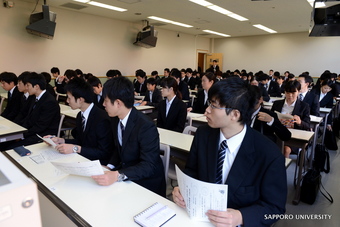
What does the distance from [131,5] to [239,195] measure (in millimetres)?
6570

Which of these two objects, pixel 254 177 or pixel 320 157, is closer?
pixel 254 177

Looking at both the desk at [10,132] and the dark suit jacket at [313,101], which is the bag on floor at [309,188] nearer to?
the dark suit jacket at [313,101]

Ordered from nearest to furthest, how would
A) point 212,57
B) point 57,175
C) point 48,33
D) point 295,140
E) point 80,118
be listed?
point 57,175
point 80,118
point 295,140
point 48,33
point 212,57

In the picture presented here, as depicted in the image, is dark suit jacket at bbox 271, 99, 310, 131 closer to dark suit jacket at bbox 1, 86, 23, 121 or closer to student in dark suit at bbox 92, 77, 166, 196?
student in dark suit at bbox 92, 77, 166, 196

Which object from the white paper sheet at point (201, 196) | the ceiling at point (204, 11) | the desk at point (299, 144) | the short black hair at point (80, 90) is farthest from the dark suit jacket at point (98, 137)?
the ceiling at point (204, 11)

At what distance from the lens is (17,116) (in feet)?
11.7

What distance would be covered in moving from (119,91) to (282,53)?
12.7 metres

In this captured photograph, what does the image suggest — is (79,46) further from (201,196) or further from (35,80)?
(201,196)

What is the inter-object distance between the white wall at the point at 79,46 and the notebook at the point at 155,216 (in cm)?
710

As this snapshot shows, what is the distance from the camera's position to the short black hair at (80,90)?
2.11m

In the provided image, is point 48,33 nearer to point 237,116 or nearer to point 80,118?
point 80,118

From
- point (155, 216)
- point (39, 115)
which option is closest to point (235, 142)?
point (155, 216)

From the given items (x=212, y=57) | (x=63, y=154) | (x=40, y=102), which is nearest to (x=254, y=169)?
(x=63, y=154)

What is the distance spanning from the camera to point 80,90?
2.12 meters
